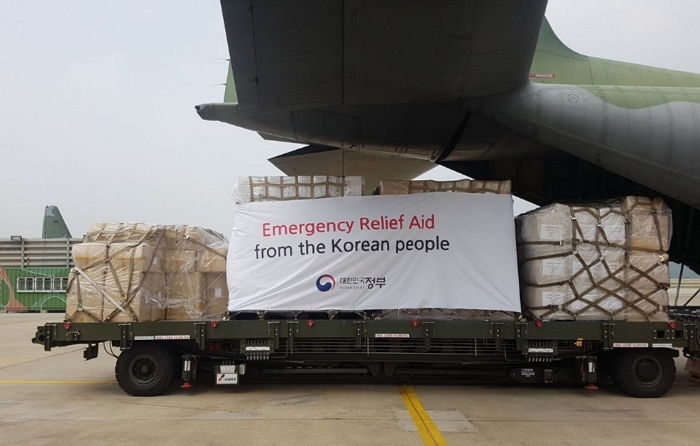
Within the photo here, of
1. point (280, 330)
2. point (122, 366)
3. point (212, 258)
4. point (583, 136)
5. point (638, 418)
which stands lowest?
point (638, 418)

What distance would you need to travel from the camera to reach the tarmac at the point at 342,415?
5.62 meters

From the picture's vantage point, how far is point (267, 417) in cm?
638

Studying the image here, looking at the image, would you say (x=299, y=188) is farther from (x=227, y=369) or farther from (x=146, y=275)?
(x=227, y=369)

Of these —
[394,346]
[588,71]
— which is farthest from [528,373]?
[588,71]

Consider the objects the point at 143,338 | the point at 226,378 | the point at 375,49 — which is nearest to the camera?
the point at 375,49

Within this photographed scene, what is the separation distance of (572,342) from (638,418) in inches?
48.5

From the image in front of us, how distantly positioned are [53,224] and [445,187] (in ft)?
86.2

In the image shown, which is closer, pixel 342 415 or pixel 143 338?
pixel 342 415

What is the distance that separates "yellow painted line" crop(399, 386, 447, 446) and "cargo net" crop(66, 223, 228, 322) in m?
2.96

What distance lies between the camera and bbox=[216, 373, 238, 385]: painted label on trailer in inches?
295

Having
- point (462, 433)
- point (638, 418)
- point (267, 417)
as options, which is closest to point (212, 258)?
point (267, 417)

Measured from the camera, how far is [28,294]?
24.5 metres

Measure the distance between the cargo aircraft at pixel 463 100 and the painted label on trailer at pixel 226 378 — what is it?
379cm

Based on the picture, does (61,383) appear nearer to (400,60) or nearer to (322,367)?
(322,367)
